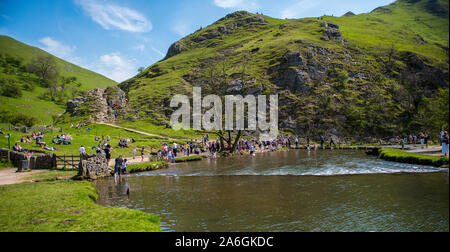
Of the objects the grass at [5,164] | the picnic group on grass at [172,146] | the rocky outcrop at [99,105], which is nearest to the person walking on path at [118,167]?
the picnic group on grass at [172,146]

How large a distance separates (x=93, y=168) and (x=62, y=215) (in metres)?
16.5

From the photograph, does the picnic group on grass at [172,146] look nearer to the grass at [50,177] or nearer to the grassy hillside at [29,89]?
the grass at [50,177]

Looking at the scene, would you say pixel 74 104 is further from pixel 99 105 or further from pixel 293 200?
pixel 293 200

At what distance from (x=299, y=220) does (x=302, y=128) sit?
2609 inches

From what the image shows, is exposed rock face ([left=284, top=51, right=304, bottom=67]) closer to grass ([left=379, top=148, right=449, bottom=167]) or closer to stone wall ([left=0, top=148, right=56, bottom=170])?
grass ([left=379, top=148, right=449, bottom=167])

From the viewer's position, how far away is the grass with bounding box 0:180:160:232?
11055mm

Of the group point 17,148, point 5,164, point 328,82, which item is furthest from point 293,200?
point 328,82

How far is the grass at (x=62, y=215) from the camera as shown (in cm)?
1105

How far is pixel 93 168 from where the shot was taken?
28.2 meters

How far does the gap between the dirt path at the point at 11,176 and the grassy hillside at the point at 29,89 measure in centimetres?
6354

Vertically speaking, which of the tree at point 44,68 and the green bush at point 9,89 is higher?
the tree at point 44,68
